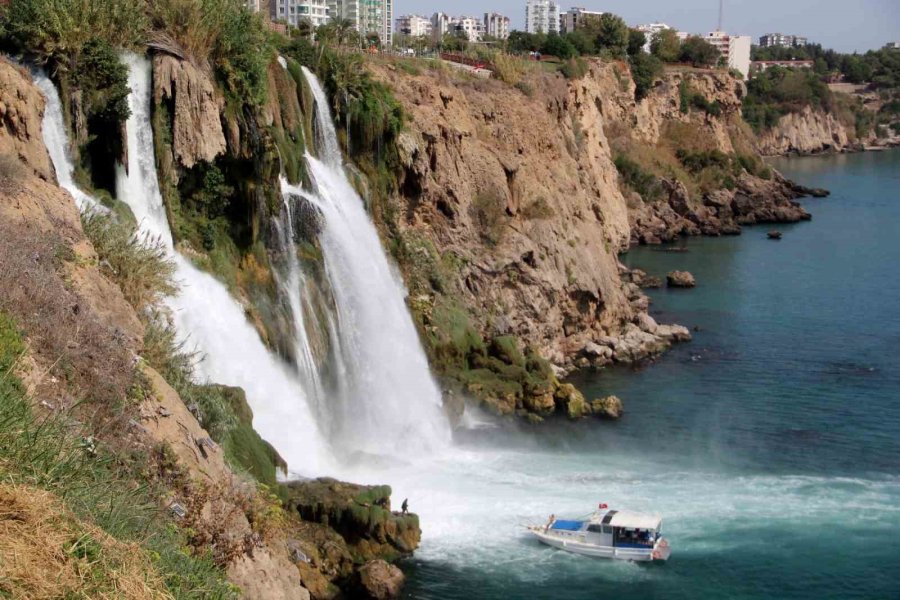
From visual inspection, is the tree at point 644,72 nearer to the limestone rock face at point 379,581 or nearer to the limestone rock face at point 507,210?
the limestone rock face at point 507,210

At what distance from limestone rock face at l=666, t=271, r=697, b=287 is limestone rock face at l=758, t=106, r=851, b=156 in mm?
73393

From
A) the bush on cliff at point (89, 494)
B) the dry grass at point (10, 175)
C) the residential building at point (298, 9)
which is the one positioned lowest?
the bush on cliff at point (89, 494)

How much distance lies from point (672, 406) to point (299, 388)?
44.3 ft

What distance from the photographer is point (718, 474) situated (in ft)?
91.7

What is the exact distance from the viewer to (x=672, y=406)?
113ft

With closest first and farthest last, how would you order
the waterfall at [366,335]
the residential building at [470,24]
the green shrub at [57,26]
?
the green shrub at [57,26] → the waterfall at [366,335] → the residential building at [470,24]

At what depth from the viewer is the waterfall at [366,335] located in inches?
1111

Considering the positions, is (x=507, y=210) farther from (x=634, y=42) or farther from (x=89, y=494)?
(x=634, y=42)

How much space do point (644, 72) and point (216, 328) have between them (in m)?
62.2

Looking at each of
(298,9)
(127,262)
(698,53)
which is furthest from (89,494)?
(298,9)

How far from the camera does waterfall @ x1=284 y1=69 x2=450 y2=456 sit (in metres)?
28.2

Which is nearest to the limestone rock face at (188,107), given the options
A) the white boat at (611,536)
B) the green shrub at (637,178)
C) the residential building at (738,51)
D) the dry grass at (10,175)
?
the dry grass at (10,175)

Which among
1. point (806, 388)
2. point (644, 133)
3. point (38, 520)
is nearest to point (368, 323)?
point (806, 388)

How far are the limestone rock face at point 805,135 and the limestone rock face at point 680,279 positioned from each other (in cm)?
7339
